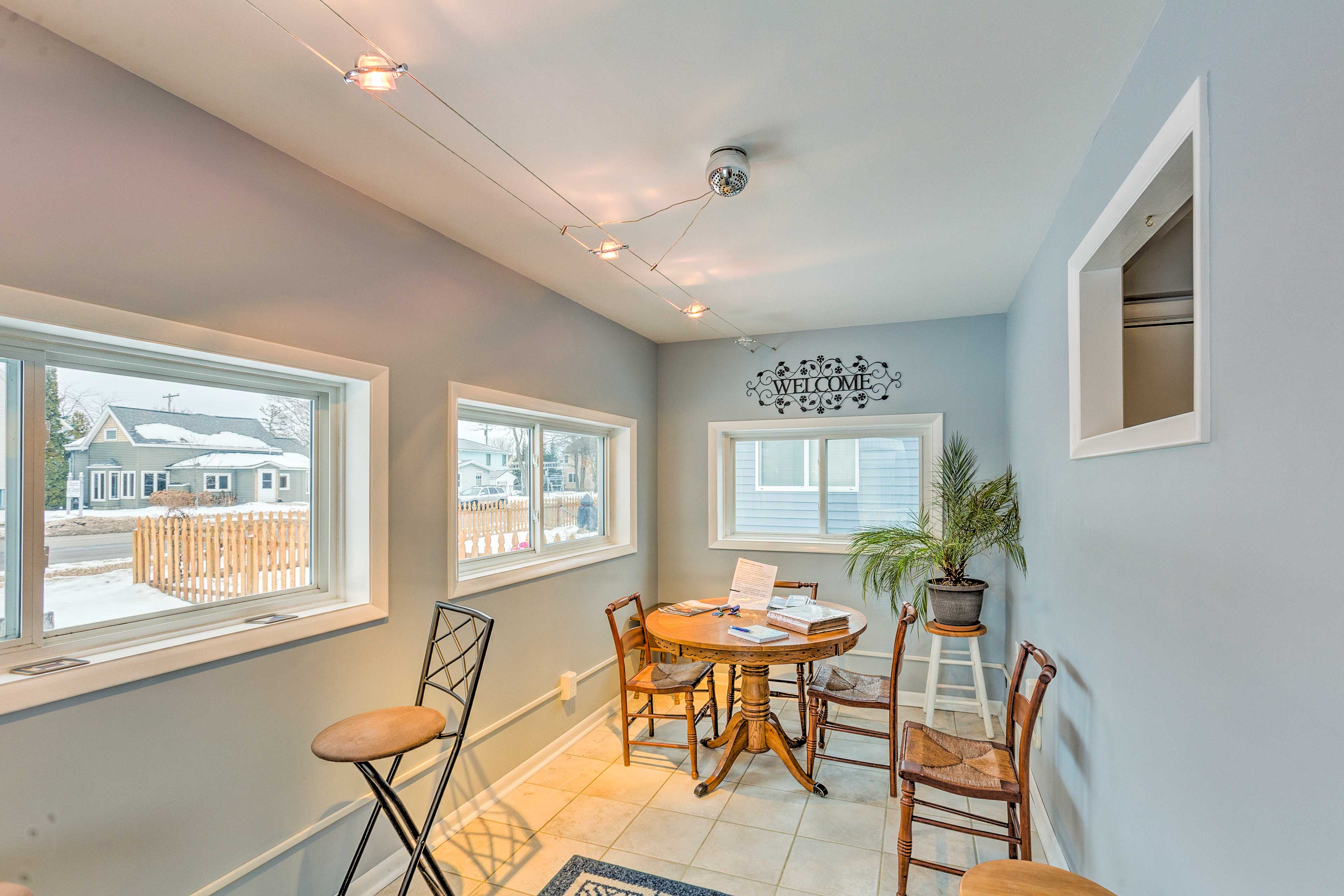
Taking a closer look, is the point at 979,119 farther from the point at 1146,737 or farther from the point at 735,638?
the point at 735,638

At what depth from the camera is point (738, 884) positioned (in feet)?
7.64

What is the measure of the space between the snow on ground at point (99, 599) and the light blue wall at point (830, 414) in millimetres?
3375

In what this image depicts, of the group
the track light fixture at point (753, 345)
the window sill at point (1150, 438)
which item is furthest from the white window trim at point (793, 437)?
the window sill at point (1150, 438)

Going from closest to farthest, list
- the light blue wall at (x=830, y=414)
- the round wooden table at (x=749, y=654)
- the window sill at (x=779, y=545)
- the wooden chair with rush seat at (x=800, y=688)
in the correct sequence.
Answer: the round wooden table at (x=749, y=654) < the wooden chair with rush seat at (x=800, y=688) < the light blue wall at (x=830, y=414) < the window sill at (x=779, y=545)

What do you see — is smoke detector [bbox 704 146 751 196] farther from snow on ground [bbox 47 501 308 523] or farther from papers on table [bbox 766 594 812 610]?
papers on table [bbox 766 594 812 610]

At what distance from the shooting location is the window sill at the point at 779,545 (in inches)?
175

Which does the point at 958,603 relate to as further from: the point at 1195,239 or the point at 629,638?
the point at 1195,239

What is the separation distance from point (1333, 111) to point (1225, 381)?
0.45 metres

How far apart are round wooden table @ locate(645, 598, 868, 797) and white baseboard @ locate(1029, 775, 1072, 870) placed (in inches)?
35.0

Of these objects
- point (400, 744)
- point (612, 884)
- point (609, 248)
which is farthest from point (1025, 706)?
point (609, 248)

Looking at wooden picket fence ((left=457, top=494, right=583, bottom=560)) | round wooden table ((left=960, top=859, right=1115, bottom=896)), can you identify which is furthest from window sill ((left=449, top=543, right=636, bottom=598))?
round wooden table ((left=960, top=859, right=1115, bottom=896))

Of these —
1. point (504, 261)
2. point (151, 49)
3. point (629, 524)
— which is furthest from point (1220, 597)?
point (629, 524)

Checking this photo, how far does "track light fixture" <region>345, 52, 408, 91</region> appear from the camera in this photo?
4.59 feet

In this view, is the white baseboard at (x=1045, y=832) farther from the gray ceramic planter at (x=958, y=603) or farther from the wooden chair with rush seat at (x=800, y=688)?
the wooden chair with rush seat at (x=800, y=688)
